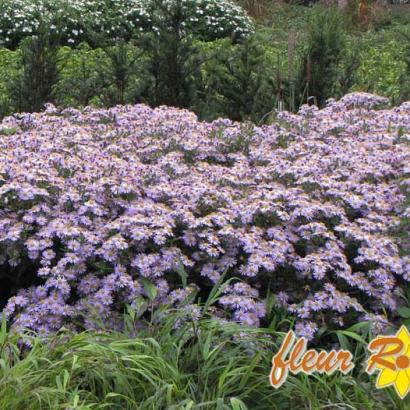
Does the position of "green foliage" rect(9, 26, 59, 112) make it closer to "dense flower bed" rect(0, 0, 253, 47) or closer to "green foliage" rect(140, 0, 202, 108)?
"green foliage" rect(140, 0, 202, 108)

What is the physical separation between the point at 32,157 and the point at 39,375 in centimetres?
150

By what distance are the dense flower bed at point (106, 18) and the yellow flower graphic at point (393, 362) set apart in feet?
29.1

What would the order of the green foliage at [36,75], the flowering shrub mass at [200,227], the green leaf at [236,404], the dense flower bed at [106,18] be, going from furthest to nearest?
1. the dense flower bed at [106,18]
2. the green foliage at [36,75]
3. the flowering shrub mass at [200,227]
4. the green leaf at [236,404]

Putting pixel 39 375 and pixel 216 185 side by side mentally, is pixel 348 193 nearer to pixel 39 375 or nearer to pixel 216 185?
pixel 216 185

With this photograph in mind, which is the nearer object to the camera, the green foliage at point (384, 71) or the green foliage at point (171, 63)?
the green foliage at point (171, 63)

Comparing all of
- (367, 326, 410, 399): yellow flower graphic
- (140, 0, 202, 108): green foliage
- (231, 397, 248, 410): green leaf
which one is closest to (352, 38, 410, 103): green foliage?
(140, 0, 202, 108): green foliage

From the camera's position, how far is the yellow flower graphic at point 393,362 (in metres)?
2.62

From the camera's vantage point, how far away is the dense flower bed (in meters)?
11.8

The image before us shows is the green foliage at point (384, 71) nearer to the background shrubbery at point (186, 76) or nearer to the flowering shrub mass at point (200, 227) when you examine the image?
the background shrubbery at point (186, 76)

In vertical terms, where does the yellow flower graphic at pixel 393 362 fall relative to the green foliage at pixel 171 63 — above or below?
below

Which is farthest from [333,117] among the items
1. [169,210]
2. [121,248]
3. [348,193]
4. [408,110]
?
[121,248]

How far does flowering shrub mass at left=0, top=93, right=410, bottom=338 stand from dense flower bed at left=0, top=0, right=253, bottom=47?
7578mm

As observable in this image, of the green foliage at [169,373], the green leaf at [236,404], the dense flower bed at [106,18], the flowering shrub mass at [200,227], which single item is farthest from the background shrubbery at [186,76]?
the dense flower bed at [106,18]

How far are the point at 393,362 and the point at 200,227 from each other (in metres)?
1.00
